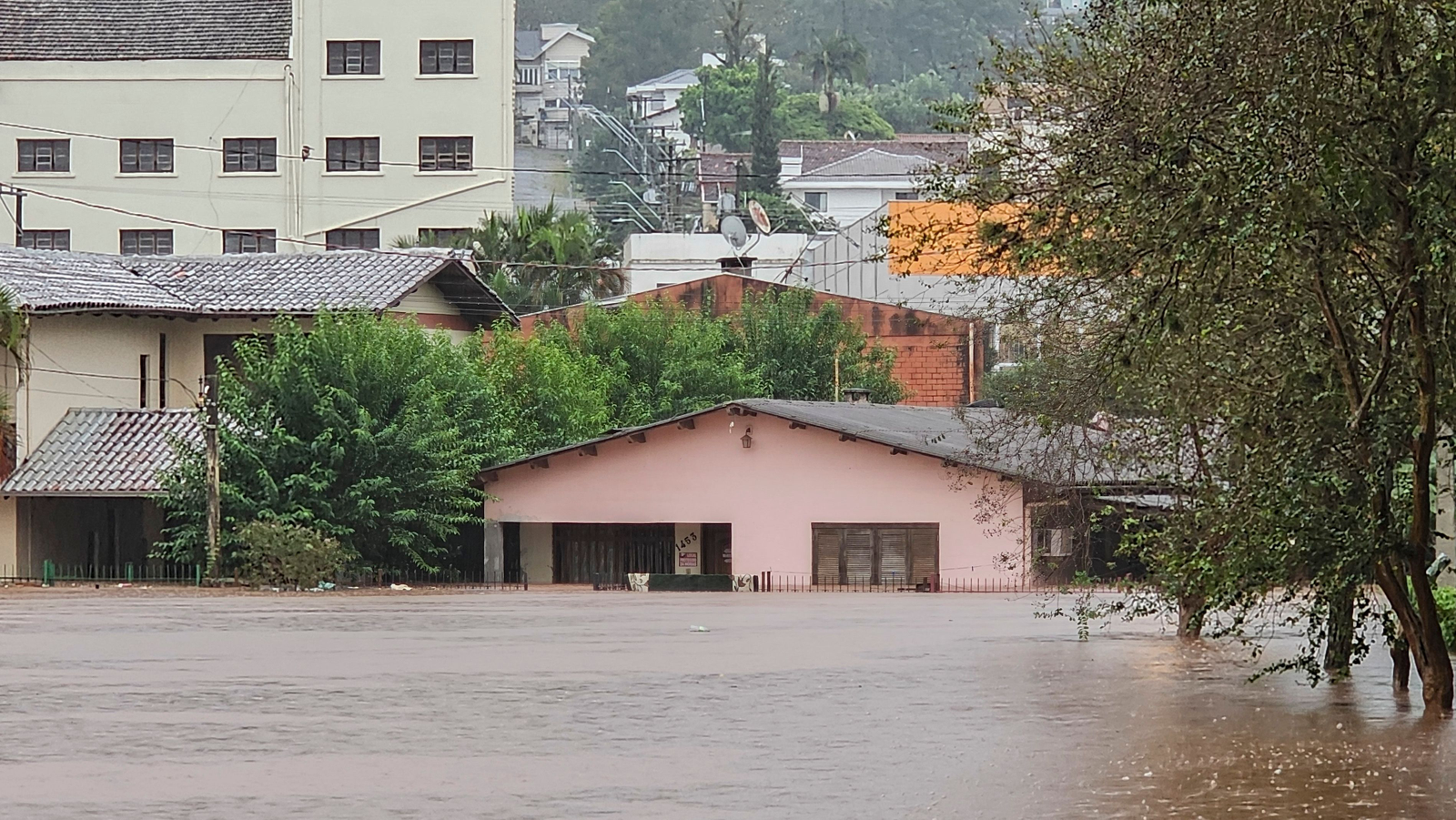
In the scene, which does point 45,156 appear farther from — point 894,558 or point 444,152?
point 894,558

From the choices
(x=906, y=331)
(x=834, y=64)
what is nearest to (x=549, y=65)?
(x=834, y=64)

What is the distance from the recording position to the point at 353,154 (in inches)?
2675

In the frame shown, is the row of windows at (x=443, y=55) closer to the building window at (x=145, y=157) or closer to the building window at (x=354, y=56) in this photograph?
the building window at (x=354, y=56)

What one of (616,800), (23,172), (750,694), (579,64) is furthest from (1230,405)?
(579,64)

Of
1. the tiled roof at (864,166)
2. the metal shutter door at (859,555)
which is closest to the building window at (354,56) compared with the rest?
the metal shutter door at (859,555)

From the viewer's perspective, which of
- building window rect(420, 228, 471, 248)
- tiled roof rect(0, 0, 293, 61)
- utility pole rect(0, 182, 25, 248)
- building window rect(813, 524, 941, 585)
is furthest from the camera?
tiled roof rect(0, 0, 293, 61)

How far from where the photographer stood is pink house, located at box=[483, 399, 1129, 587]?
44.8m

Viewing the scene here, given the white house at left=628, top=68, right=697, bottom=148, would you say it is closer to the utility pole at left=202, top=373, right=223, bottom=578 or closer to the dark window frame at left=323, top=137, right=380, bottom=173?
the dark window frame at left=323, top=137, right=380, bottom=173

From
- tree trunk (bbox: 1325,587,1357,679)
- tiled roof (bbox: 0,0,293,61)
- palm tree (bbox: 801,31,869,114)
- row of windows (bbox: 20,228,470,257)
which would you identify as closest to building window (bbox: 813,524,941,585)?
tree trunk (bbox: 1325,587,1357,679)

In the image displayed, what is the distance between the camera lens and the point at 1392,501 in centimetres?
1714

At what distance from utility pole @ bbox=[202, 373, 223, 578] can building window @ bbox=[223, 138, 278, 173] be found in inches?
1039

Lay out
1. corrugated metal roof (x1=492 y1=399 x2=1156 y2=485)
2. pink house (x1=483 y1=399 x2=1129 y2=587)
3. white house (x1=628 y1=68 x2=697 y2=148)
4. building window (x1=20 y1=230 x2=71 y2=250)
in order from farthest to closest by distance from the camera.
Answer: white house (x1=628 y1=68 x2=697 y2=148) → building window (x1=20 y1=230 x2=71 y2=250) → pink house (x1=483 y1=399 x2=1129 y2=587) → corrugated metal roof (x1=492 y1=399 x2=1156 y2=485)

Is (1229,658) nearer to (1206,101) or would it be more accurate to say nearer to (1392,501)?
(1392,501)

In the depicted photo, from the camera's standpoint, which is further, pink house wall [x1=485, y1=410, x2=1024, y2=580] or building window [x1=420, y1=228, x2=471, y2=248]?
building window [x1=420, y1=228, x2=471, y2=248]
